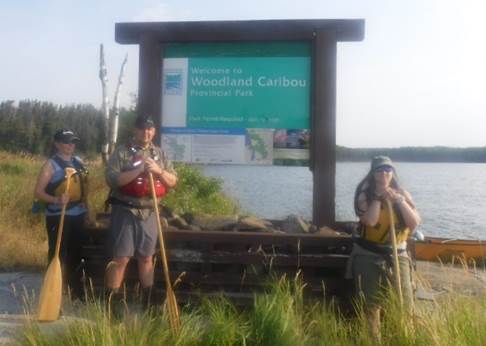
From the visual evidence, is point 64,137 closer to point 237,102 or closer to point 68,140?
point 68,140

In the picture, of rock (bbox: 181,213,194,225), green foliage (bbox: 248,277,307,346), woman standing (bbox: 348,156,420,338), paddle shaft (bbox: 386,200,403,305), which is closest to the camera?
green foliage (bbox: 248,277,307,346)

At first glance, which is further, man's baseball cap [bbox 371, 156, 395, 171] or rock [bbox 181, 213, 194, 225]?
rock [bbox 181, 213, 194, 225]

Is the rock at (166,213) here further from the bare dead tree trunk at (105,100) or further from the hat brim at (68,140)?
the bare dead tree trunk at (105,100)

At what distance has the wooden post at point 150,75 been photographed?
6629 millimetres

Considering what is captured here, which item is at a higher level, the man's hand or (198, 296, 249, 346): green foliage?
the man's hand

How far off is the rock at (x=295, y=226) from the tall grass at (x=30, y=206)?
2.85 m

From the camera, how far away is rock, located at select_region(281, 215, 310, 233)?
6.00 m

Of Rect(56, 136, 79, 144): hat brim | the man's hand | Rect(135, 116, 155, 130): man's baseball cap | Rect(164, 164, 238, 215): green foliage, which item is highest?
Rect(135, 116, 155, 130): man's baseball cap

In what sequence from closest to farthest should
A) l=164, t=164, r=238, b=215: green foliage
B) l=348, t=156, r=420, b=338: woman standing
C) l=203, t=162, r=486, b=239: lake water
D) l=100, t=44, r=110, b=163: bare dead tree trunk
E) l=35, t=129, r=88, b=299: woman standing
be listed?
l=348, t=156, r=420, b=338: woman standing
l=35, t=129, r=88, b=299: woman standing
l=164, t=164, r=238, b=215: green foliage
l=203, t=162, r=486, b=239: lake water
l=100, t=44, r=110, b=163: bare dead tree trunk

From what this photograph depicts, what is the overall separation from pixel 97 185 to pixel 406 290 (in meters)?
7.74

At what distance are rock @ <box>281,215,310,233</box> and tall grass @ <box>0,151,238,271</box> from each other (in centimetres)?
285

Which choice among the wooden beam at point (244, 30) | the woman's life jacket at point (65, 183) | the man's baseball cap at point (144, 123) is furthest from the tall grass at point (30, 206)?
the man's baseball cap at point (144, 123)

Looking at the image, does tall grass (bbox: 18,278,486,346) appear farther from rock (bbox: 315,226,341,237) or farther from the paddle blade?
rock (bbox: 315,226,341,237)

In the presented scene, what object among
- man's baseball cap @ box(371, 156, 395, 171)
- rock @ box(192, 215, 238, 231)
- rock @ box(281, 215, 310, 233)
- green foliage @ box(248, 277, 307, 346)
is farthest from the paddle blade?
man's baseball cap @ box(371, 156, 395, 171)
